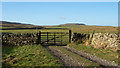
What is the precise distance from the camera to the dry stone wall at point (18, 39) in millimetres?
23641

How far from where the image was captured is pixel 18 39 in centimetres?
2377

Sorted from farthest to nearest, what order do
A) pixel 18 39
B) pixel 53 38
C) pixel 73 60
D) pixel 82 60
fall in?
1. pixel 53 38
2. pixel 18 39
3. pixel 73 60
4. pixel 82 60

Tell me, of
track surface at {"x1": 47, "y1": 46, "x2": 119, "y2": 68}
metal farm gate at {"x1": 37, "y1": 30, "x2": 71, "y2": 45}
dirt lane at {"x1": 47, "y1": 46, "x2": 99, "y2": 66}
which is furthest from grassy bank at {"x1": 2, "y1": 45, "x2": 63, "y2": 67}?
metal farm gate at {"x1": 37, "y1": 30, "x2": 71, "y2": 45}

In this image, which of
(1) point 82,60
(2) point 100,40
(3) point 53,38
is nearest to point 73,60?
(1) point 82,60

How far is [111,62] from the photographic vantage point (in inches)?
532

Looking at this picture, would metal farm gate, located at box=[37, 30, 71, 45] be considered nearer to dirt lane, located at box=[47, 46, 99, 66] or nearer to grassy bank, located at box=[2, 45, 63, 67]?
grassy bank, located at box=[2, 45, 63, 67]

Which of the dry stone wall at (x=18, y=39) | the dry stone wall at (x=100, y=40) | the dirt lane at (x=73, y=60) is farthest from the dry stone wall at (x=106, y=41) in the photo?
the dry stone wall at (x=18, y=39)

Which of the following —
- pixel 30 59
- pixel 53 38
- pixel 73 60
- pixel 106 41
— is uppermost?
pixel 53 38

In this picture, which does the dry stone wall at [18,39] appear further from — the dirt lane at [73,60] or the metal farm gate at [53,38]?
the dirt lane at [73,60]

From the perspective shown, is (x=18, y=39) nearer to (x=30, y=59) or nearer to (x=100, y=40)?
(x=30, y=59)

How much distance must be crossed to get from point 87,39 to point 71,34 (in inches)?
135

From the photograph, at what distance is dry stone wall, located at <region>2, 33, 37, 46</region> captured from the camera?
23641 mm

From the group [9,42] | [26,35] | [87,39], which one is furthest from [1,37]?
[87,39]

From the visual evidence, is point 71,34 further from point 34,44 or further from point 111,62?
point 111,62
